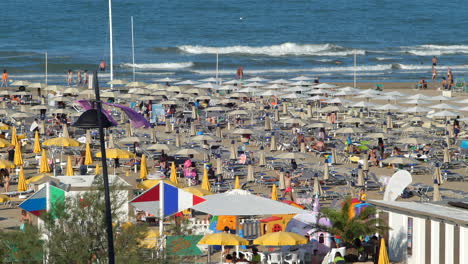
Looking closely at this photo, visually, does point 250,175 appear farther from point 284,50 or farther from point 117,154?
point 284,50

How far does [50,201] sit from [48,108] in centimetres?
2007

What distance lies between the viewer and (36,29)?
3145 inches

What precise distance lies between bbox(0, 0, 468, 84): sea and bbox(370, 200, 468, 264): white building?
3736 centimetres

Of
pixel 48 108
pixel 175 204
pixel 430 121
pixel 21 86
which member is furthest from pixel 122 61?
pixel 175 204

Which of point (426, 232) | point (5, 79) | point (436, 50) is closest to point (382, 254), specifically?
point (426, 232)

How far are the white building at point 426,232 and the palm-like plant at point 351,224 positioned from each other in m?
0.20

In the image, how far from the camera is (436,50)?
7675 centimetres

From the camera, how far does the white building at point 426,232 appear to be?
14.5 metres

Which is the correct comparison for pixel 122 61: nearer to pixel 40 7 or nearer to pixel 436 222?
pixel 40 7

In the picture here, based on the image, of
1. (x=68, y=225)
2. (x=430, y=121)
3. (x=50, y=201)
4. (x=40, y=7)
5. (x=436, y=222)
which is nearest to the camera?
(x=68, y=225)

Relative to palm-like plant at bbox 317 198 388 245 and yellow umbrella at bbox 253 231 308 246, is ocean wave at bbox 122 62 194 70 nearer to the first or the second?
palm-like plant at bbox 317 198 388 245

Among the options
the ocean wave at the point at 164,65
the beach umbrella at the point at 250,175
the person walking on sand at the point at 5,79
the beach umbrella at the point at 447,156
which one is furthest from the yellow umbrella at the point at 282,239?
the ocean wave at the point at 164,65

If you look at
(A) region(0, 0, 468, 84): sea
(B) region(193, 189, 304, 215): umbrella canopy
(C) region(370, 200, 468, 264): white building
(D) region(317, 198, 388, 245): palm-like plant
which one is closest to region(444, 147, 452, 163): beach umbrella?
(C) region(370, 200, 468, 264): white building

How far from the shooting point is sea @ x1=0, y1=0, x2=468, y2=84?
61644 mm
